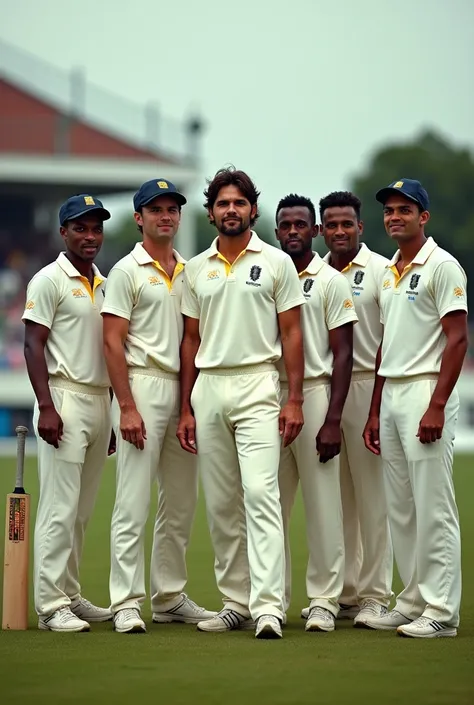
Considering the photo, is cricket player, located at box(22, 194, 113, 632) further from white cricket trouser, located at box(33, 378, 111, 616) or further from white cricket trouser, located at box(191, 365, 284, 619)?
white cricket trouser, located at box(191, 365, 284, 619)

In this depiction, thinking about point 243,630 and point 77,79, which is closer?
point 243,630

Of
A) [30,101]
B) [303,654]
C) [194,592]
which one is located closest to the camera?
[303,654]

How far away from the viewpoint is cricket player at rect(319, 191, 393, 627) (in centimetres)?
803

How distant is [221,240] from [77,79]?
28972 mm

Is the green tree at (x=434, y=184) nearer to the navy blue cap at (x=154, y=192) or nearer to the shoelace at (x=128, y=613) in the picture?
the navy blue cap at (x=154, y=192)

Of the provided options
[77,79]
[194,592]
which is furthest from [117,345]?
[77,79]

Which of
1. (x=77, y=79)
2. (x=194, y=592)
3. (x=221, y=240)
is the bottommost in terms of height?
(x=194, y=592)

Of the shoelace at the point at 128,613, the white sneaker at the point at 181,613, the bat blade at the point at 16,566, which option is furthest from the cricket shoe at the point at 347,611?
the bat blade at the point at 16,566

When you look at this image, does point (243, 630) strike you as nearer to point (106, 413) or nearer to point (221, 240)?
point (106, 413)

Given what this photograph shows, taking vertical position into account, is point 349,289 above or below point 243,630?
above

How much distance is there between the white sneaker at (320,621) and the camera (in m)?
7.36

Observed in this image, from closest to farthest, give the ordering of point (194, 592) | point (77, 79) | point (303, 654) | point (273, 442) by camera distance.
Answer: point (303, 654) → point (273, 442) → point (194, 592) → point (77, 79)

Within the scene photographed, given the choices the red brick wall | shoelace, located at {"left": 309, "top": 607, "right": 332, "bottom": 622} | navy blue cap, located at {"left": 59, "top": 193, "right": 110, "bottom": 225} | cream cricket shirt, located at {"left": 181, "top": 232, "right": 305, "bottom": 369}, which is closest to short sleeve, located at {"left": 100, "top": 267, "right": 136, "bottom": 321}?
cream cricket shirt, located at {"left": 181, "top": 232, "right": 305, "bottom": 369}

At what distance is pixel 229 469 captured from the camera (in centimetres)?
753
